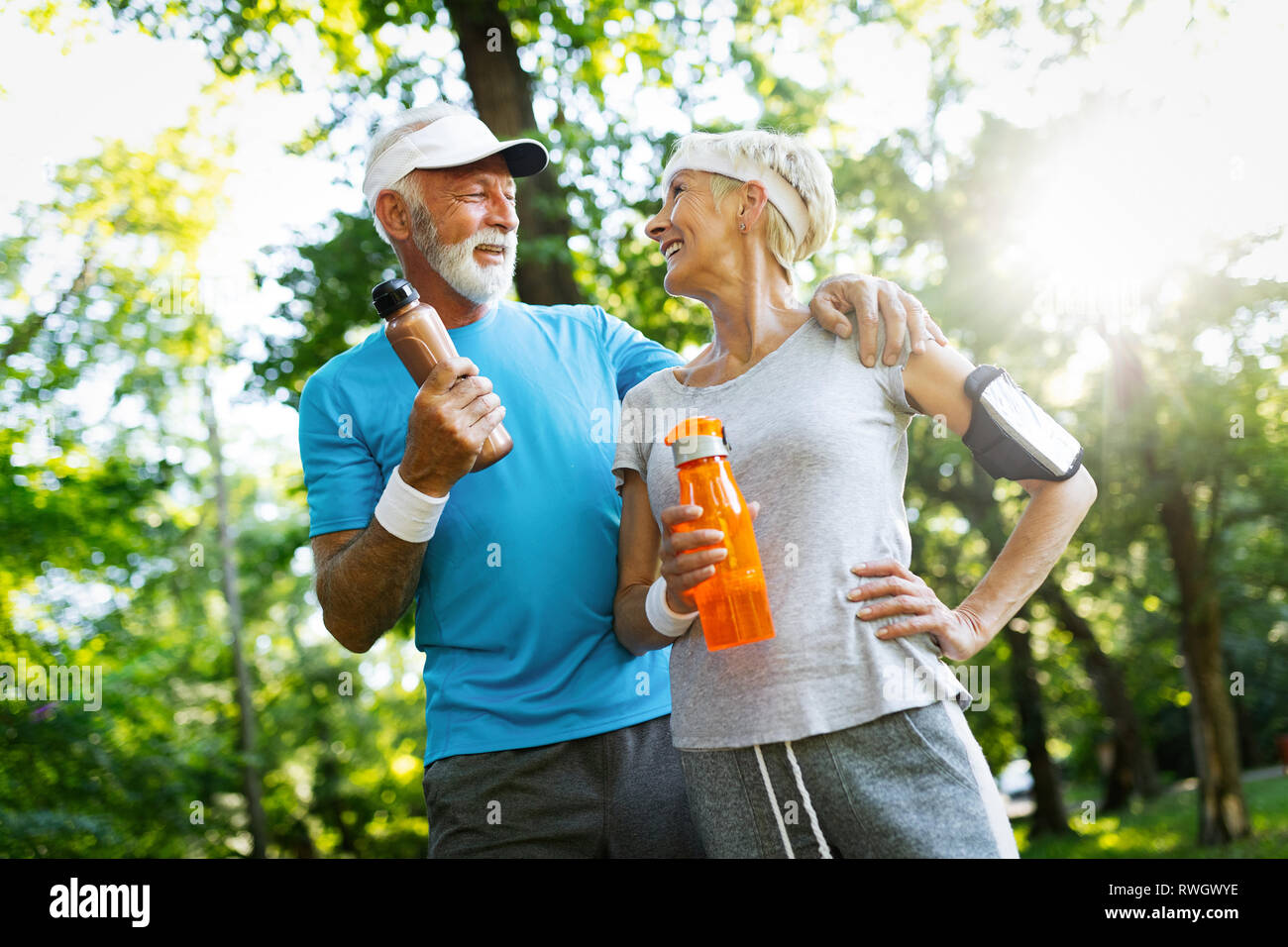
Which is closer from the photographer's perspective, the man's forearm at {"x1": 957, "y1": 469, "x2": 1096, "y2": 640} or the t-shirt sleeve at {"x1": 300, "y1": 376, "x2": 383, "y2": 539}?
the man's forearm at {"x1": 957, "y1": 469, "x2": 1096, "y2": 640}

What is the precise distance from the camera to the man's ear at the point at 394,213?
303 centimetres

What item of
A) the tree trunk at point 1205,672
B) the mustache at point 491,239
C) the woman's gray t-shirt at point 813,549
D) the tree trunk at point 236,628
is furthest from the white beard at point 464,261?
the tree trunk at point 236,628

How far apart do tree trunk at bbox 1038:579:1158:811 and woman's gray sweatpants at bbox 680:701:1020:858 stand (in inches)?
550

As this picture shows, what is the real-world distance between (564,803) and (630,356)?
51.8 inches

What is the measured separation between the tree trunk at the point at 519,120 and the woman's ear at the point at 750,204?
17.1 feet

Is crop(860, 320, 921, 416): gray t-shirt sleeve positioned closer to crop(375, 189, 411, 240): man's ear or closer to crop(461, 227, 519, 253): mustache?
crop(461, 227, 519, 253): mustache

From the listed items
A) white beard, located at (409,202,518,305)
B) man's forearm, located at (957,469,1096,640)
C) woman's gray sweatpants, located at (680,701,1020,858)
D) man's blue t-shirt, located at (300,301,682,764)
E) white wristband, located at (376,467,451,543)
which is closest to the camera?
woman's gray sweatpants, located at (680,701,1020,858)

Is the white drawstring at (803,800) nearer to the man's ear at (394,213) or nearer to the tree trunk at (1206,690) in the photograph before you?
the man's ear at (394,213)

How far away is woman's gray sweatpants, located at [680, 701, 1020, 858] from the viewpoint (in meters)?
2.05

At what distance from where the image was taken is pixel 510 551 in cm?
273

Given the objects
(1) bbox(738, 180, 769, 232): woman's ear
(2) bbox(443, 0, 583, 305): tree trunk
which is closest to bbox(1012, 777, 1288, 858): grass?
(2) bbox(443, 0, 583, 305): tree trunk

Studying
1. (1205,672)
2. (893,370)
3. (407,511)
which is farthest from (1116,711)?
(407,511)

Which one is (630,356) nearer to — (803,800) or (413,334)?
(413,334)
